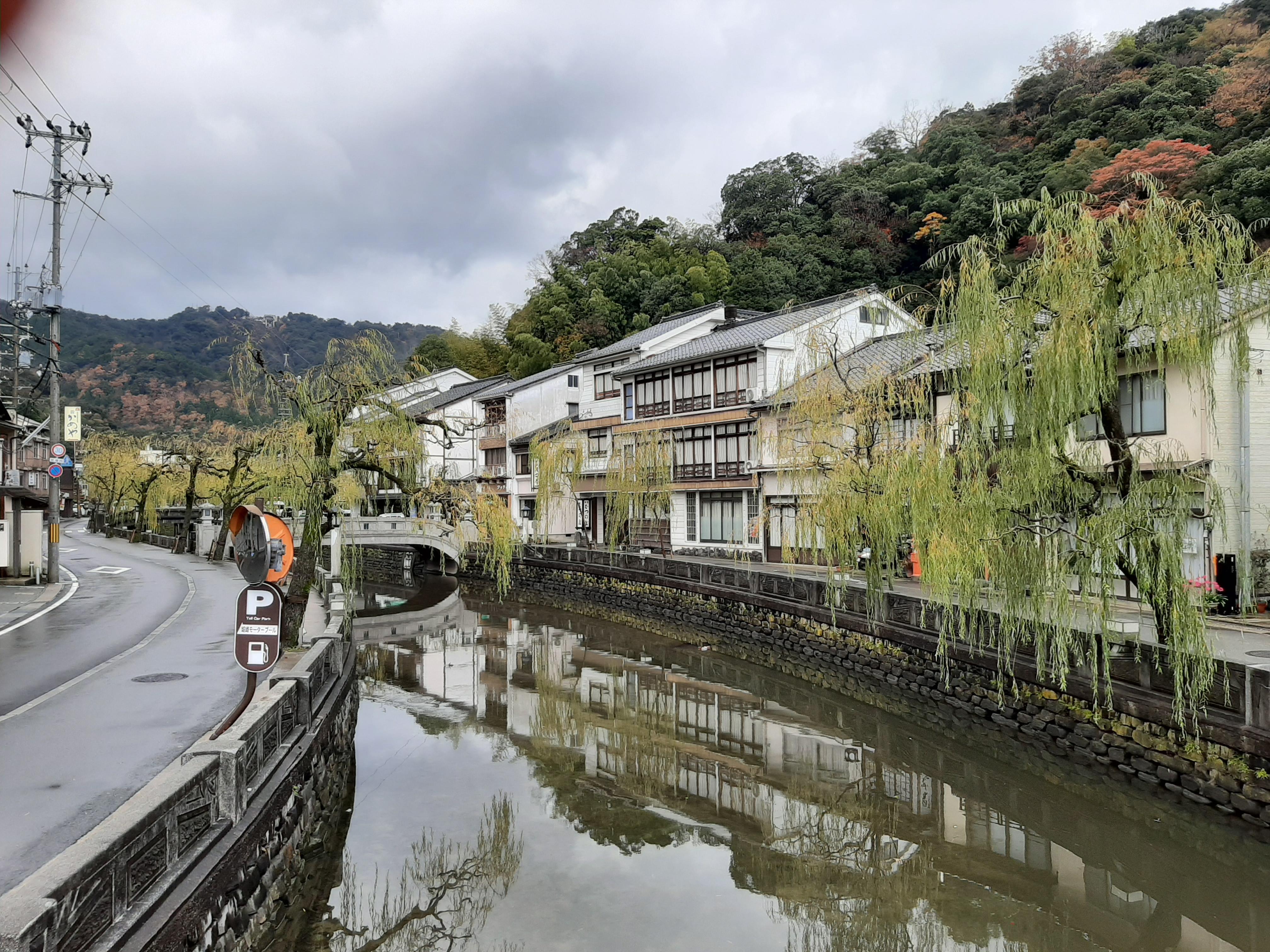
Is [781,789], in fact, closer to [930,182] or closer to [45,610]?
[45,610]

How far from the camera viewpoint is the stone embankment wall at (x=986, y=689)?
10945 millimetres

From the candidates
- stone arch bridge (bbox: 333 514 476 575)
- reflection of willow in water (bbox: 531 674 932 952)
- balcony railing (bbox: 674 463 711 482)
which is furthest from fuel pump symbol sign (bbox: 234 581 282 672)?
balcony railing (bbox: 674 463 711 482)

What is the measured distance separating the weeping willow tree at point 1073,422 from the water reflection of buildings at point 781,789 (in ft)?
8.99

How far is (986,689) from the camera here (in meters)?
15.9

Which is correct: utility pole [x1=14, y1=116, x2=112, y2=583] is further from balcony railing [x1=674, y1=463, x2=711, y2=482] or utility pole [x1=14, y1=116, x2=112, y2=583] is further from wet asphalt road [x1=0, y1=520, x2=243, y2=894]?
balcony railing [x1=674, y1=463, x2=711, y2=482]

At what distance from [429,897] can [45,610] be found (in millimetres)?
18555

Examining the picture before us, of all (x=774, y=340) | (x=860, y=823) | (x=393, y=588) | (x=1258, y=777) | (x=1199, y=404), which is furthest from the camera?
(x=393, y=588)

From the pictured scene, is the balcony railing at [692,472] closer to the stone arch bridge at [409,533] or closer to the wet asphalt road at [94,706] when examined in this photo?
the stone arch bridge at [409,533]

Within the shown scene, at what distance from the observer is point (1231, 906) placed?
9578mm

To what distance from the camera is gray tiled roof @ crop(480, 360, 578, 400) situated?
47.8m

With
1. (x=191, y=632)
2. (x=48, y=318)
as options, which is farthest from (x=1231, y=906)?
(x=48, y=318)

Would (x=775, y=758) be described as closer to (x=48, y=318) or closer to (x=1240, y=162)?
(x=48, y=318)

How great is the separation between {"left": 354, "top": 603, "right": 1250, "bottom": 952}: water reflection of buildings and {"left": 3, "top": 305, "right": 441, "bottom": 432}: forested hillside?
1945 inches

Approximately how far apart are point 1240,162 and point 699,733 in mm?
36378
